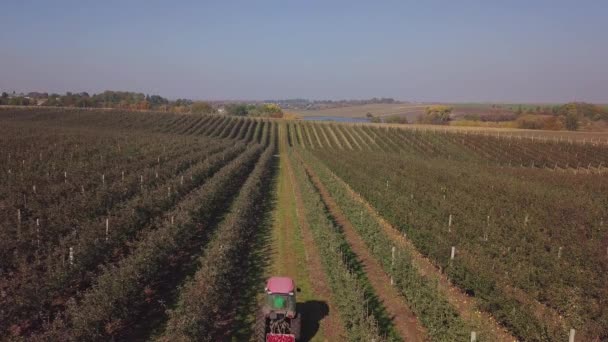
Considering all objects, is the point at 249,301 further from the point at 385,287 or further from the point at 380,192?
the point at 380,192

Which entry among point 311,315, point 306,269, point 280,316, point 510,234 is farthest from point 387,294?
point 510,234

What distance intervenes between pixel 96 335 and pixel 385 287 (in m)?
8.29

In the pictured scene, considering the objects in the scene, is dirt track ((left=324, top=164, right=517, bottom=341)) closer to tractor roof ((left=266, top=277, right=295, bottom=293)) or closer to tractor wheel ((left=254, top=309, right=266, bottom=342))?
tractor roof ((left=266, top=277, right=295, bottom=293))

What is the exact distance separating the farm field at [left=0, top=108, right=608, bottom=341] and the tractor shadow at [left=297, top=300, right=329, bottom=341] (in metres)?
0.05

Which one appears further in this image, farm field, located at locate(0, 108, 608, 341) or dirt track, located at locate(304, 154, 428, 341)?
dirt track, located at locate(304, 154, 428, 341)

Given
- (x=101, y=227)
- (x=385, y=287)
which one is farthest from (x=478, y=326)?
(x=101, y=227)

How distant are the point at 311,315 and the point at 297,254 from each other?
5.19 meters

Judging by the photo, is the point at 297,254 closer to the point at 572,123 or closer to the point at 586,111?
the point at 572,123

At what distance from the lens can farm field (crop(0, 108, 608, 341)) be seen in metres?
10.2

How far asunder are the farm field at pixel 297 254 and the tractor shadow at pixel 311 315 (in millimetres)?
50

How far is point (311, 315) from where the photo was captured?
11.7 meters

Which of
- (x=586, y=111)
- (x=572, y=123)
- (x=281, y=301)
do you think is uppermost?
(x=586, y=111)

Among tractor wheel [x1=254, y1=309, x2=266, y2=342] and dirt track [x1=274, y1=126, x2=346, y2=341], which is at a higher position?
tractor wheel [x1=254, y1=309, x2=266, y2=342]

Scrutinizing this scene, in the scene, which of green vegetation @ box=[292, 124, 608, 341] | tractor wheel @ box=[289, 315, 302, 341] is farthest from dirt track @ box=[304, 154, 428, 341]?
tractor wheel @ box=[289, 315, 302, 341]
